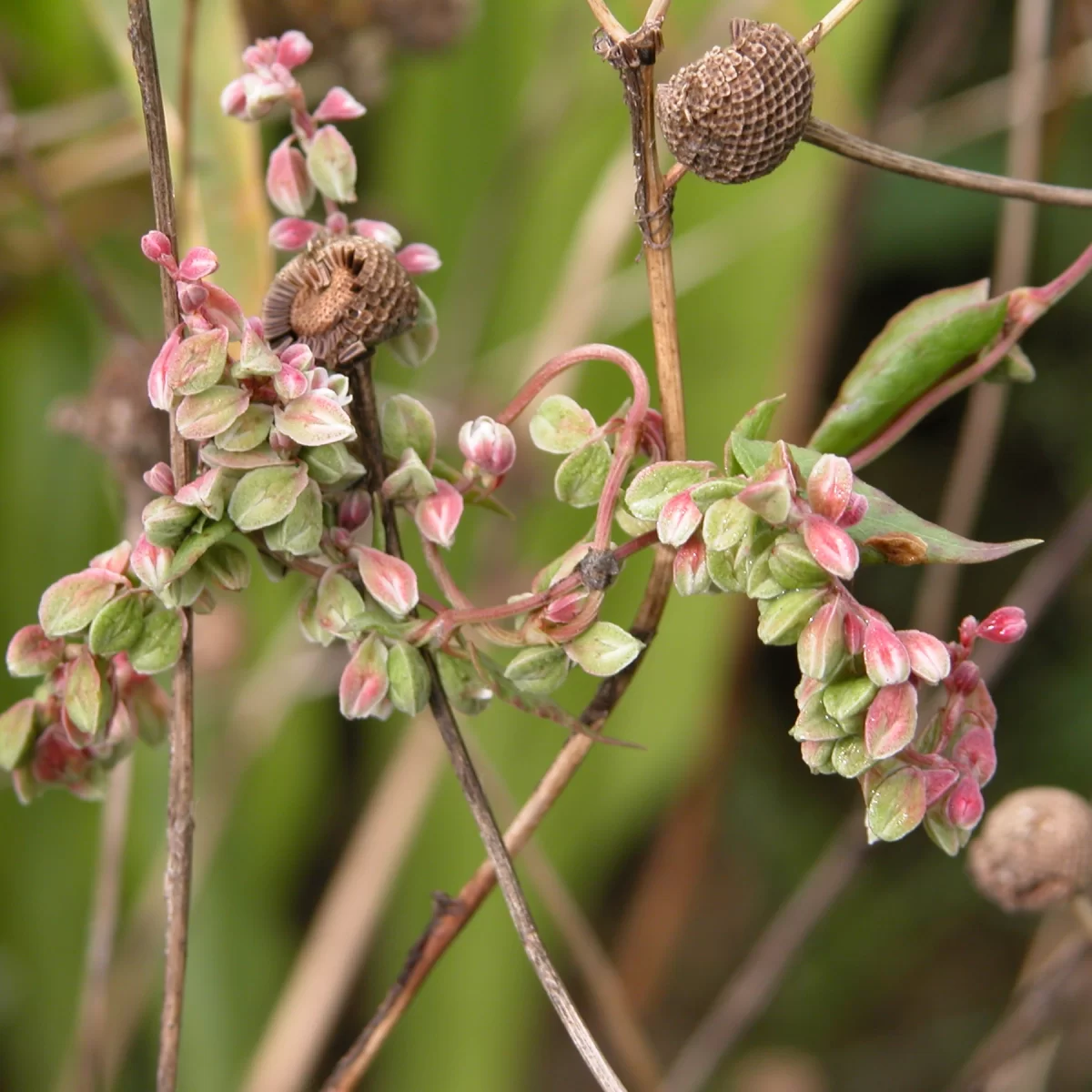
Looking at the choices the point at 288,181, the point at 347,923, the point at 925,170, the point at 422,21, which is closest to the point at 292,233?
the point at 288,181

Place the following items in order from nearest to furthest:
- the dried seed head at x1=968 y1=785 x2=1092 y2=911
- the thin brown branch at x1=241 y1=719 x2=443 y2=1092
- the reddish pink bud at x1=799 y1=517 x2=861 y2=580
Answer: the reddish pink bud at x1=799 y1=517 x2=861 y2=580 < the dried seed head at x1=968 y1=785 x2=1092 y2=911 < the thin brown branch at x1=241 y1=719 x2=443 y2=1092

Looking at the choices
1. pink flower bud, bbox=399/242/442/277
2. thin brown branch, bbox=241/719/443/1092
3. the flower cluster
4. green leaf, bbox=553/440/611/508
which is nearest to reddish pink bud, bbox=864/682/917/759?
the flower cluster

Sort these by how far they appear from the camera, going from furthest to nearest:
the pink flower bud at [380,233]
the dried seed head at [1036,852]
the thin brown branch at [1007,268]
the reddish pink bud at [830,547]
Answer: the thin brown branch at [1007,268], the dried seed head at [1036,852], the pink flower bud at [380,233], the reddish pink bud at [830,547]

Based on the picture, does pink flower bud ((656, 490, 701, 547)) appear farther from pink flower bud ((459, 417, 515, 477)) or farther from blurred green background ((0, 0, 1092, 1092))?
blurred green background ((0, 0, 1092, 1092))

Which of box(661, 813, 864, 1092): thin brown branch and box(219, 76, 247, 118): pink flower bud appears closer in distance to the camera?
box(219, 76, 247, 118): pink flower bud

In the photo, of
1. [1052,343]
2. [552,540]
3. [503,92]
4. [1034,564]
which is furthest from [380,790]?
[1052,343]

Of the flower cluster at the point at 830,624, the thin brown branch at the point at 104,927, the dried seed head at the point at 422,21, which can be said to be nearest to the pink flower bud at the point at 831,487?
the flower cluster at the point at 830,624

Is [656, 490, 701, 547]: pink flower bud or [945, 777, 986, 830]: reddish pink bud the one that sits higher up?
[656, 490, 701, 547]: pink flower bud

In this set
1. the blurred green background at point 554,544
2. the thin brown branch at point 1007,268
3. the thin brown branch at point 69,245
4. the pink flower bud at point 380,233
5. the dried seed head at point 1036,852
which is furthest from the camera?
the blurred green background at point 554,544

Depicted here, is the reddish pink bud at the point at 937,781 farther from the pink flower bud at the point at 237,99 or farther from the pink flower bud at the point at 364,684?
the pink flower bud at the point at 237,99
